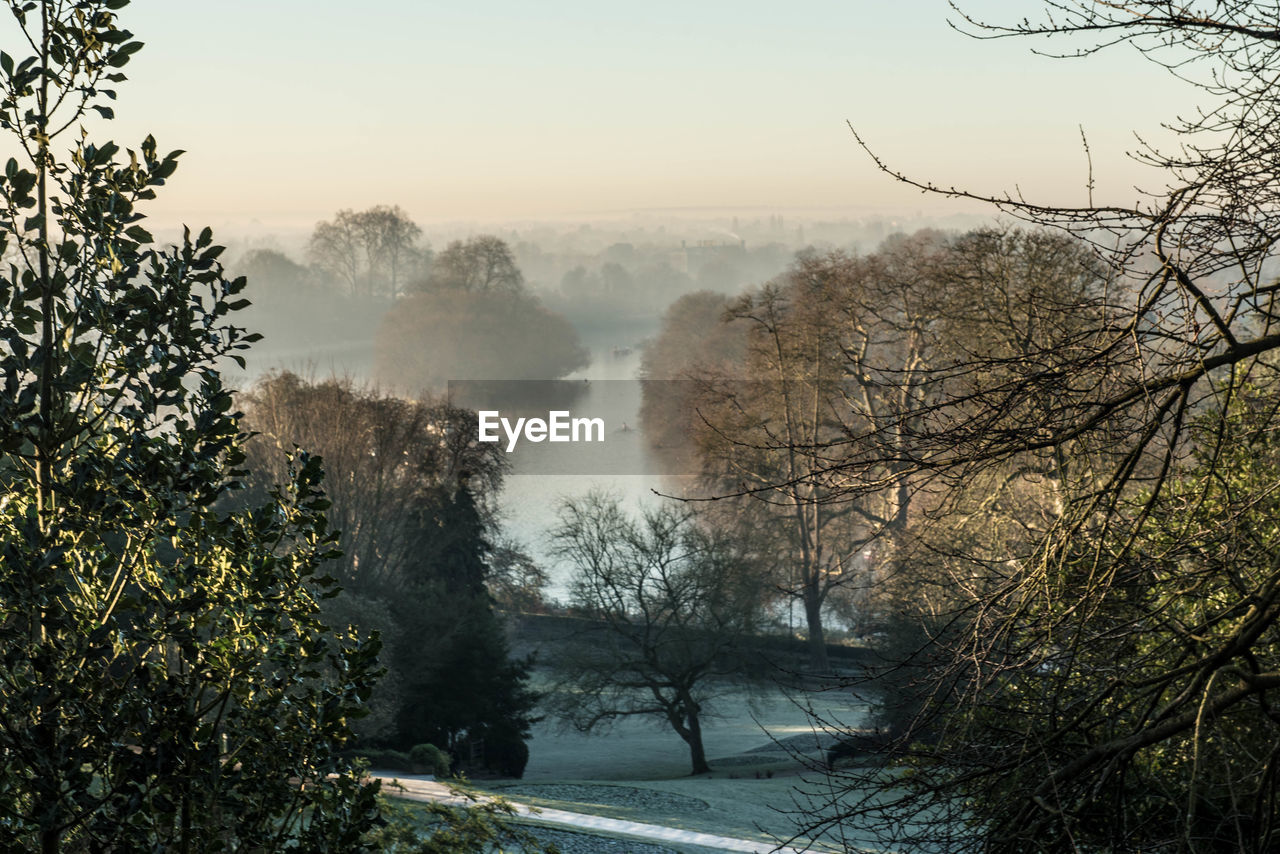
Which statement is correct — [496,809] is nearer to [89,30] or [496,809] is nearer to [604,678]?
[89,30]

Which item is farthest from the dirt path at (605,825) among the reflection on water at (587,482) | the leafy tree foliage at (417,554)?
the reflection on water at (587,482)

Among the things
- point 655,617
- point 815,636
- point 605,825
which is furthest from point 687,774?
point 605,825

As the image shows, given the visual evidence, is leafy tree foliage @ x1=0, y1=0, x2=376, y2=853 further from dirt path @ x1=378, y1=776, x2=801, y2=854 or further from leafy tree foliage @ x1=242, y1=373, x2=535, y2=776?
leafy tree foliage @ x1=242, y1=373, x2=535, y2=776

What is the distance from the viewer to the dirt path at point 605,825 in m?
12.3

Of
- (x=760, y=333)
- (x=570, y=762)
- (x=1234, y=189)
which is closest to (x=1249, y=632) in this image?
(x=1234, y=189)

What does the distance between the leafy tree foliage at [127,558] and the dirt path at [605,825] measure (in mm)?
8113

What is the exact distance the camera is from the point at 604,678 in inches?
870

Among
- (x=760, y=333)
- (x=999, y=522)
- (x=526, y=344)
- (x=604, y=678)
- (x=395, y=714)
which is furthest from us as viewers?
(x=526, y=344)

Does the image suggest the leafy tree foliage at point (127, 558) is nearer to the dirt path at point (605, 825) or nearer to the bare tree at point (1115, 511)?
the bare tree at point (1115, 511)

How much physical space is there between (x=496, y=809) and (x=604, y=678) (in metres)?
11.5

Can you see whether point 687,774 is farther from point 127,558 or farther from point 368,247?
point 368,247

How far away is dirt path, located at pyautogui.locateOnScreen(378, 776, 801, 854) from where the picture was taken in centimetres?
1233

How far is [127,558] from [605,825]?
33.5 ft

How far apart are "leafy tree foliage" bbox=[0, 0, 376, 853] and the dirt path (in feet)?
26.6
